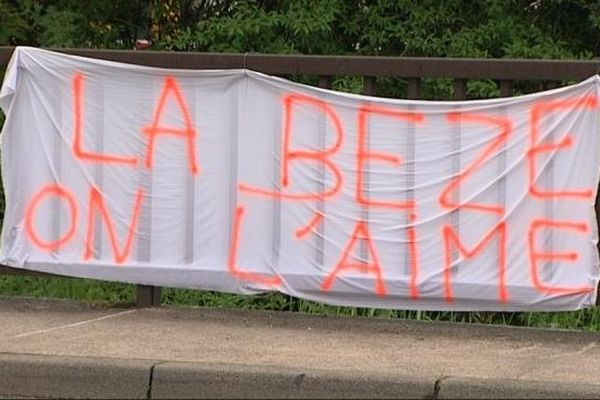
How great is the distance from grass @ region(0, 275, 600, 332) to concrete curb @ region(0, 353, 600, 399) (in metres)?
1.59

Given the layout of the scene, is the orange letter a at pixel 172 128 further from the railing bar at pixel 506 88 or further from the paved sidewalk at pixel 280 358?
the railing bar at pixel 506 88

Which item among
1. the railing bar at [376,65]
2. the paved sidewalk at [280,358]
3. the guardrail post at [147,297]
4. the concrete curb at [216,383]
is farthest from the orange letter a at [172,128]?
the concrete curb at [216,383]

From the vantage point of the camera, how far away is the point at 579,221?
20.7ft

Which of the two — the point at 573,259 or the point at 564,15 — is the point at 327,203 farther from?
the point at 564,15

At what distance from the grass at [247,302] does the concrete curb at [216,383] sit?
1.59 m

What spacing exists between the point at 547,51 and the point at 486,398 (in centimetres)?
415

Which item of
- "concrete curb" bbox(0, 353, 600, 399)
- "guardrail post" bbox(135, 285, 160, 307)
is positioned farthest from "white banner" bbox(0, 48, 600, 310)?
"concrete curb" bbox(0, 353, 600, 399)

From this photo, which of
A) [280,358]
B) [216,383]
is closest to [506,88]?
[280,358]

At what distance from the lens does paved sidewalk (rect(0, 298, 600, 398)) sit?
5309mm

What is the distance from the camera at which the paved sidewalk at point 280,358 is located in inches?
209

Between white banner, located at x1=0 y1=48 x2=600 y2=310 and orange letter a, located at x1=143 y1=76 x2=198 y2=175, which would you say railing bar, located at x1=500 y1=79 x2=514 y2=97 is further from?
orange letter a, located at x1=143 y1=76 x2=198 y2=175

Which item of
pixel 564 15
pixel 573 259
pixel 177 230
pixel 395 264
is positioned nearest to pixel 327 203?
pixel 395 264

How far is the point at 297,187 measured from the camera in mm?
6652

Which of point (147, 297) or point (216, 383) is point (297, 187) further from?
point (216, 383)
